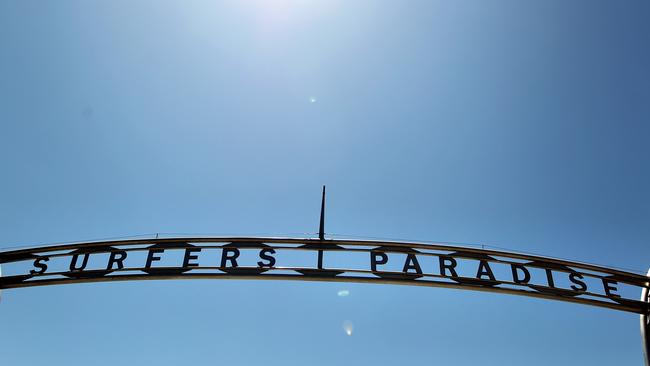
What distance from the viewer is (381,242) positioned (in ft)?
34.7

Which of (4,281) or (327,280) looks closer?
(327,280)

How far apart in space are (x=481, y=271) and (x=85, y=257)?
35.7 ft

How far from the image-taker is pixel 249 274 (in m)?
10.4

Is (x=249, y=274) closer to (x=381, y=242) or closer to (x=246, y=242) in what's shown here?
(x=246, y=242)

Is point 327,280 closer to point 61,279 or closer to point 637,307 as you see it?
point 61,279

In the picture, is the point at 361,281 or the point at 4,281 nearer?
the point at 361,281

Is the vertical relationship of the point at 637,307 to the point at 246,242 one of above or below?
below

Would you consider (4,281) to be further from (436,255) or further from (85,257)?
(436,255)

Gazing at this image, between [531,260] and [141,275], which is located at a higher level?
[531,260]

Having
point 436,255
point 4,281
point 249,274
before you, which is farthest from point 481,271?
point 4,281

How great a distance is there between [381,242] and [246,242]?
367 cm

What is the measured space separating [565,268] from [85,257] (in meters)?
13.4

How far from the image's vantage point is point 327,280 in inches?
404

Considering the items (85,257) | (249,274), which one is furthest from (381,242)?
(85,257)
